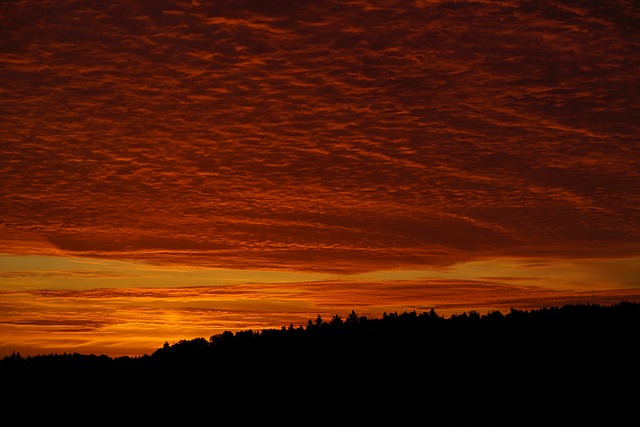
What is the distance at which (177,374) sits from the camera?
175 meters

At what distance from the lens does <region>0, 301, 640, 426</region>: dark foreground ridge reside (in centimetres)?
12188

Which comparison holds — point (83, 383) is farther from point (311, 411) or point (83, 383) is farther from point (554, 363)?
point (554, 363)

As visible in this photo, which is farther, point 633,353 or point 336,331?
point 336,331

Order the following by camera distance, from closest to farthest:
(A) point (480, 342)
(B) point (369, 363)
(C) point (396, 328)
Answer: (A) point (480, 342), (B) point (369, 363), (C) point (396, 328)

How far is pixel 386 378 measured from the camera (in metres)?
145

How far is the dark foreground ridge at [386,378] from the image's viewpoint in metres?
122

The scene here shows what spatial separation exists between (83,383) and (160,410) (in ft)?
119

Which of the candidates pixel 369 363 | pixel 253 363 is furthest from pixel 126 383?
pixel 369 363

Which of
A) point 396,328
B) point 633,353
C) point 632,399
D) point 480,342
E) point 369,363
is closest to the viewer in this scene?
point 632,399

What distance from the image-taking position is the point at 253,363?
170m

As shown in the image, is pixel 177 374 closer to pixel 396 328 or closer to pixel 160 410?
pixel 160 410

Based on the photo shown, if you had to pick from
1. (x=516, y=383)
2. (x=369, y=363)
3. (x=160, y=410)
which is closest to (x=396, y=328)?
(x=369, y=363)

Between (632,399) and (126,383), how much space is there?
109 meters

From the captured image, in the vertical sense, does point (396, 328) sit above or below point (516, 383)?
above
